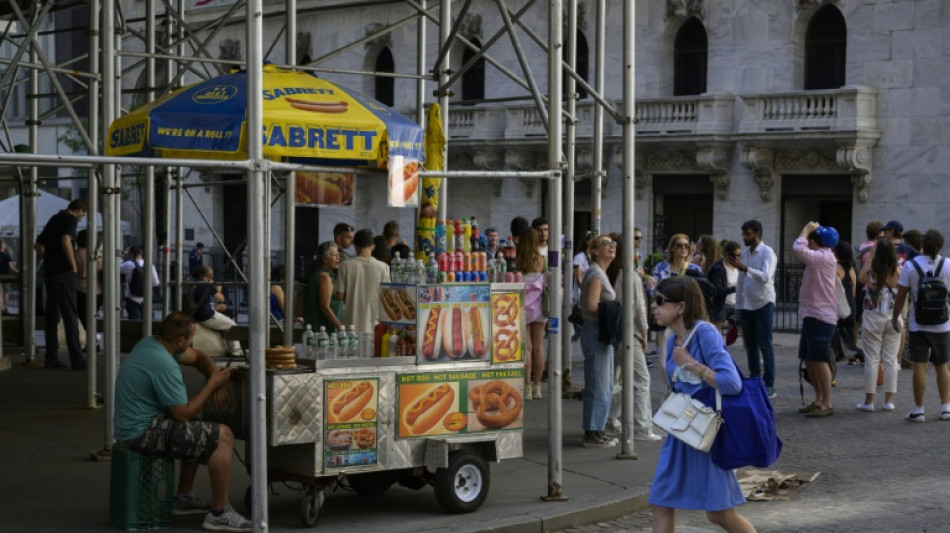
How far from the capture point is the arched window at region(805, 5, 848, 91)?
30797 millimetres

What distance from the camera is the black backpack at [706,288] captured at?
1355cm

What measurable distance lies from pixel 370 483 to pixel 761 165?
22.9 meters

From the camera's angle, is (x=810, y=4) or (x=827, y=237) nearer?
(x=827, y=237)

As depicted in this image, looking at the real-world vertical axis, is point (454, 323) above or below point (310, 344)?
above

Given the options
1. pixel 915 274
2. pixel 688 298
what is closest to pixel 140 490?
pixel 688 298

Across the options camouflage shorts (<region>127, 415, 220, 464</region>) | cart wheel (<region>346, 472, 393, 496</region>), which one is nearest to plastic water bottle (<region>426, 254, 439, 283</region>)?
cart wheel (<region>346, 472, 393, 496</region>)

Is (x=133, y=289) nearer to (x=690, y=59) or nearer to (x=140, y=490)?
(x=140, y=490)

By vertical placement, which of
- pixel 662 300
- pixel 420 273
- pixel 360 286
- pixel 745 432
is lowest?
pixel 745 432

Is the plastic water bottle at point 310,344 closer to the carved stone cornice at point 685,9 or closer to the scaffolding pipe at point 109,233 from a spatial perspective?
the scaffolding pipe at point 109,233

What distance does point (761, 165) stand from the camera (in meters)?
31.1

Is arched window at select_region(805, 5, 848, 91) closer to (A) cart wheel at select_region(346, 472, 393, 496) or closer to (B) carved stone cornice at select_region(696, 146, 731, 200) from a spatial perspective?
(B) carved stone cornice at select_region(696, 146, 731, 200)

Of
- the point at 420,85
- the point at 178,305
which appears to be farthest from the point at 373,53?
the point at 420,85

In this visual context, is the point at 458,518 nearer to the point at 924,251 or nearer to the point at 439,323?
the point at 439,323

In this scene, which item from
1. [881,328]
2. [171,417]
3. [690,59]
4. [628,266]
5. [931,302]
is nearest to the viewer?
[171,417]
